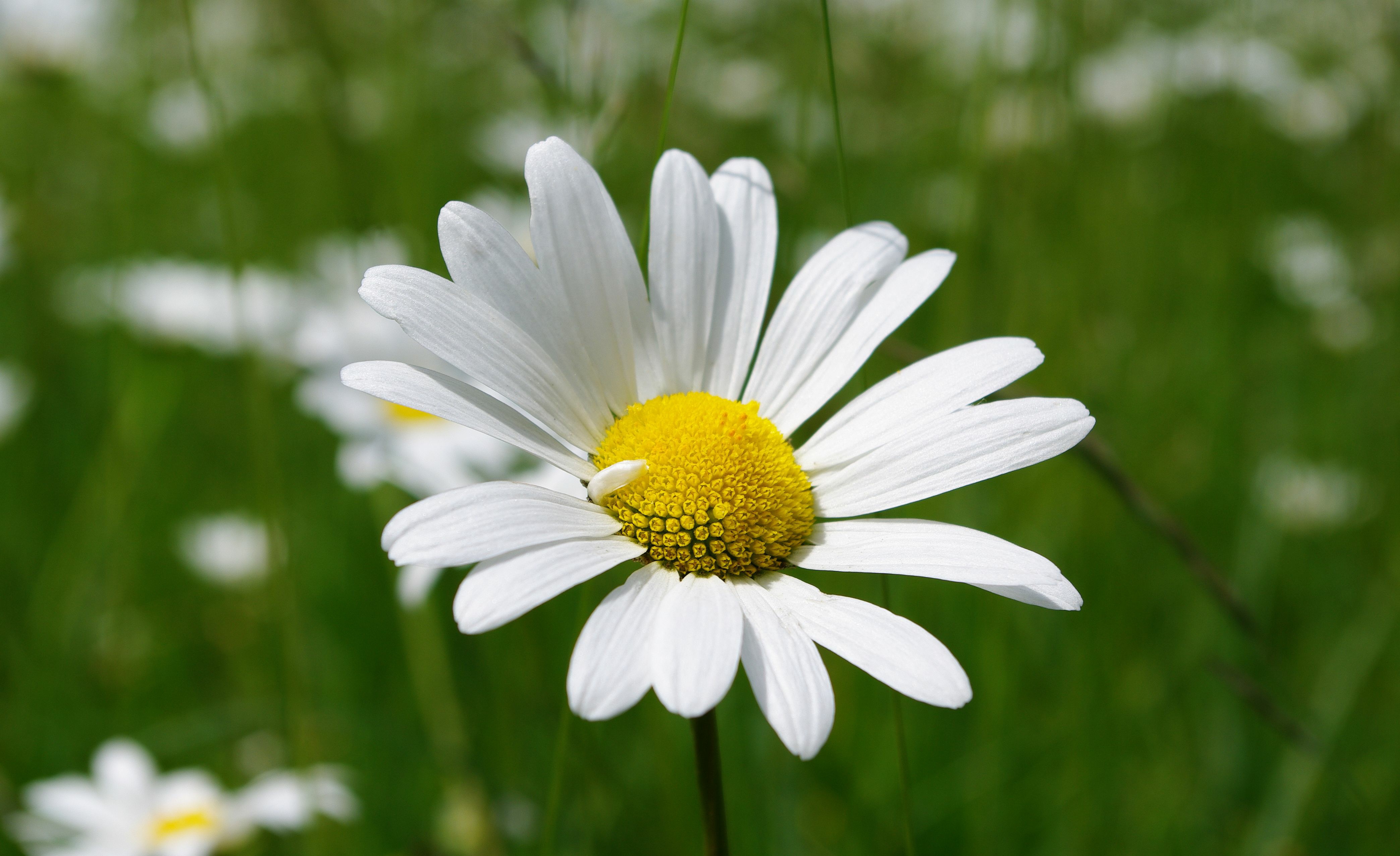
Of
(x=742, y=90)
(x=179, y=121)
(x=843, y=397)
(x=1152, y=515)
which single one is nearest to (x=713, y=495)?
(x=1152, y=515)

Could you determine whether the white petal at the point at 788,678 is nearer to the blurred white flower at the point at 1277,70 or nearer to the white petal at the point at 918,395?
the white petal at the point at 918,395

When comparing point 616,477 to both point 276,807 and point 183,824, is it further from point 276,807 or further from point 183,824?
point 183,824

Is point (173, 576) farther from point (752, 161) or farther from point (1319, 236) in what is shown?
point (1319, 236)

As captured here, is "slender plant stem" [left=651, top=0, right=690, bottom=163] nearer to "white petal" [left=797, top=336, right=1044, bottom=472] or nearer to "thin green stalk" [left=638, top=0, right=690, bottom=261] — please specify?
"thin green stalk" [left=638, top=0, right=690, bottom=261]

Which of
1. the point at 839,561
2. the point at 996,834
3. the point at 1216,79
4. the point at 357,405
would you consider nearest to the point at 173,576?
the point at 357,405

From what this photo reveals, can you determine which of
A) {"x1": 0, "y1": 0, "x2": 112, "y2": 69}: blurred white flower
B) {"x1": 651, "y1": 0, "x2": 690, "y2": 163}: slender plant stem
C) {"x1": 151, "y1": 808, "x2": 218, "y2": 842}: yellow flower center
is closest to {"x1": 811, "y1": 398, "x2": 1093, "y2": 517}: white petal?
{"x1": 651, "y1": 0, "x2": 690, "y2": 163}: slender plant stem

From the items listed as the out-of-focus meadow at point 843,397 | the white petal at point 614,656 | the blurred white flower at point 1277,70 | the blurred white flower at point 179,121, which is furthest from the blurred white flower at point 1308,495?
the blurred white flower at point 179,121
